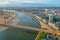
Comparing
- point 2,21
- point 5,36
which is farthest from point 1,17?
point 5,36

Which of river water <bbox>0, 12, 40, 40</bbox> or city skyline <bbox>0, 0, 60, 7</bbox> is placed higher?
city skyline <bbox>0, 0, 60, 7</bbox>

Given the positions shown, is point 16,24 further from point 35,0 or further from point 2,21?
point 35,0

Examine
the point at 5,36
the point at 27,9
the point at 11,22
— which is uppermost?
the point at 27,9

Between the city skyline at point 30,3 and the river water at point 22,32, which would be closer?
the city skyline at point 30,3

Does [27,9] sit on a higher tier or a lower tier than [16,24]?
higher

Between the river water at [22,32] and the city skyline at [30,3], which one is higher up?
the city skyline at [30,3]

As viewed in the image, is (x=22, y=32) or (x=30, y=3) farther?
(x=22, y=32)

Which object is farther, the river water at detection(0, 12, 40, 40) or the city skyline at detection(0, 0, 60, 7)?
the river water at detection(0, 12, 40, 40)
